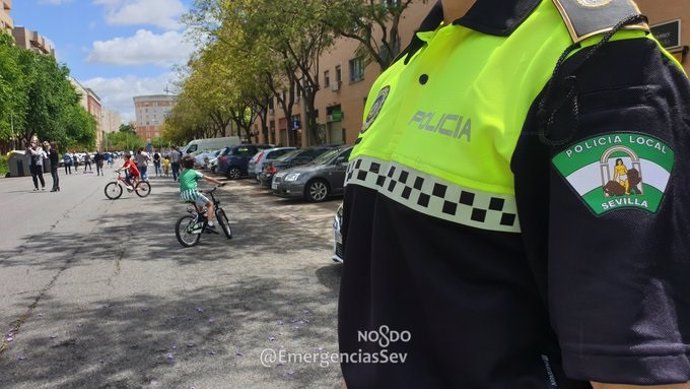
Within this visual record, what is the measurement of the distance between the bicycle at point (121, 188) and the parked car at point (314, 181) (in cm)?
507

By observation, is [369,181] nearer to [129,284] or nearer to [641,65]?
[641,65]

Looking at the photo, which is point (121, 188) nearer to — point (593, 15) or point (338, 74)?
point (338, 74)

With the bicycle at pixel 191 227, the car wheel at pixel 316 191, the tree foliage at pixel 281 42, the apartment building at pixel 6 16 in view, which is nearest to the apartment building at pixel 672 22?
the tree foliage at pixel 281 42

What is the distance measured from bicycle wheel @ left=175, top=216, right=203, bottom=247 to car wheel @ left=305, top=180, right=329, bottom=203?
22.8 ft

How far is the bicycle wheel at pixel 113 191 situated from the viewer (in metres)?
17.8

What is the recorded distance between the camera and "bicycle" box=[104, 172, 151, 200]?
17.8 meters

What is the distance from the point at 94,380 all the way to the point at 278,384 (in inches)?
49.6

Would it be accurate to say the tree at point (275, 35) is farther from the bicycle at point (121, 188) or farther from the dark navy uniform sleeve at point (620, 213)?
the dark navy uniform sleeve at point (620, 213)

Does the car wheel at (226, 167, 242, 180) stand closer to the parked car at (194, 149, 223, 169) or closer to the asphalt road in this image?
the parked car at (194, 149, 223, 169)

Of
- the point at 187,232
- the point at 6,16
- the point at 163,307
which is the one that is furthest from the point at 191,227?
the point at 6,16

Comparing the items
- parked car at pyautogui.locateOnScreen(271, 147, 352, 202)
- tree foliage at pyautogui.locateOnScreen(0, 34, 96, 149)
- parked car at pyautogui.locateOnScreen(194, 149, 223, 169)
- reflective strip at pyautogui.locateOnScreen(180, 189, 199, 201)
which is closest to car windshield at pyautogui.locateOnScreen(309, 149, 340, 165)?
parked car at pyautogui.locateOnScreen(271, 147, 352, 202)

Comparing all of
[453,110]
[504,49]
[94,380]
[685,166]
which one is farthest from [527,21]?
[94,380]

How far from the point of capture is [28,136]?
197 feet

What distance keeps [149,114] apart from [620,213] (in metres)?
197
